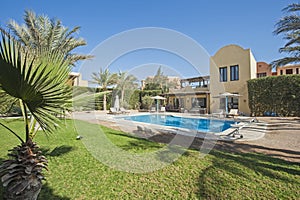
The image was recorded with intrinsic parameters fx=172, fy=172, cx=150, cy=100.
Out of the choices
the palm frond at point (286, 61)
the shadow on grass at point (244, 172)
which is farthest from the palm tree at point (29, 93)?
the palm frond at point (286, 61)

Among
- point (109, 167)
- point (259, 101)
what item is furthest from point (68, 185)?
point (259, 101)

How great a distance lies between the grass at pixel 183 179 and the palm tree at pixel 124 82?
27.5 meters

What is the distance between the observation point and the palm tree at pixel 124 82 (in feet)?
109

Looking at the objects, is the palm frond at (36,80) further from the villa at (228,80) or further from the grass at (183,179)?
the villa at (228,80)

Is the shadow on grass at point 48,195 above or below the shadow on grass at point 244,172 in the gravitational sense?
below

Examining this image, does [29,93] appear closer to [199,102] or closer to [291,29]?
[291,29]

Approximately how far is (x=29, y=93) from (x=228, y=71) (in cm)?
2509

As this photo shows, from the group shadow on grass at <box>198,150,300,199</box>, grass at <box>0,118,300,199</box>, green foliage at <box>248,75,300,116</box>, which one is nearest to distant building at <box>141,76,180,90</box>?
green foliage at <box>248,75,300,116</box>

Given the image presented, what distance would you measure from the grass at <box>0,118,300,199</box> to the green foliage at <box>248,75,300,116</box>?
1627 centimetres

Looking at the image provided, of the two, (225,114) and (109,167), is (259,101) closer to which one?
(225,114)

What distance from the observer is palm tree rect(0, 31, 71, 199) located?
232 cm

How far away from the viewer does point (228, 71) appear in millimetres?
23859

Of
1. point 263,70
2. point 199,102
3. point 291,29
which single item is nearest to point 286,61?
point 291,29

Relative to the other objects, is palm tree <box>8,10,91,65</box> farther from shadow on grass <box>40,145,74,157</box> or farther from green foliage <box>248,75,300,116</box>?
green foliage <box>248,75,300,116</box>
